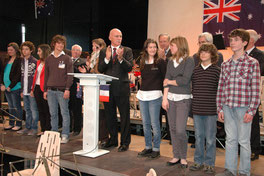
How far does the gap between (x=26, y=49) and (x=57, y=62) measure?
930 millimetres

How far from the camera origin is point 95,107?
3.21 metres

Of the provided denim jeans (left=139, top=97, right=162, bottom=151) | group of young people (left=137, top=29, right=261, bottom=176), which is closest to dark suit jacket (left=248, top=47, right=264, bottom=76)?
group of young people (left=137, top=29, right=261, bottom=176)

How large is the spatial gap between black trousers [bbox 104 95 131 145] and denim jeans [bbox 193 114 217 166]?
39.8 inches

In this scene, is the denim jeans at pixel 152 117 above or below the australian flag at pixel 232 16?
below

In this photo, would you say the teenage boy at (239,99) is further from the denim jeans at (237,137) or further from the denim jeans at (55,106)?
the denim jeans at (55,106)

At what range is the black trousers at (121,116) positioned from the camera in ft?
11.4

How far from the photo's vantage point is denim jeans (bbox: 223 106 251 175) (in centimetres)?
246

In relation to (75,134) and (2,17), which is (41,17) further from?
(75,134)

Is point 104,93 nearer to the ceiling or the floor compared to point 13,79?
nearer to the floor

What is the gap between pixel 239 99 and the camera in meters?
2.44

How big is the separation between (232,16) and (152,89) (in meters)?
5.47

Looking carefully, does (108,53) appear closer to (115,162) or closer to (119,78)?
(119,78)

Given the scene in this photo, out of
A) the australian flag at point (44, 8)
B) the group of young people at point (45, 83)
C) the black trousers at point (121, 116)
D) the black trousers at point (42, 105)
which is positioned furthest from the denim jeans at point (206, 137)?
the australian flag at point (44, 8)

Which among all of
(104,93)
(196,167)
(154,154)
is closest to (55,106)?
(104,93)
